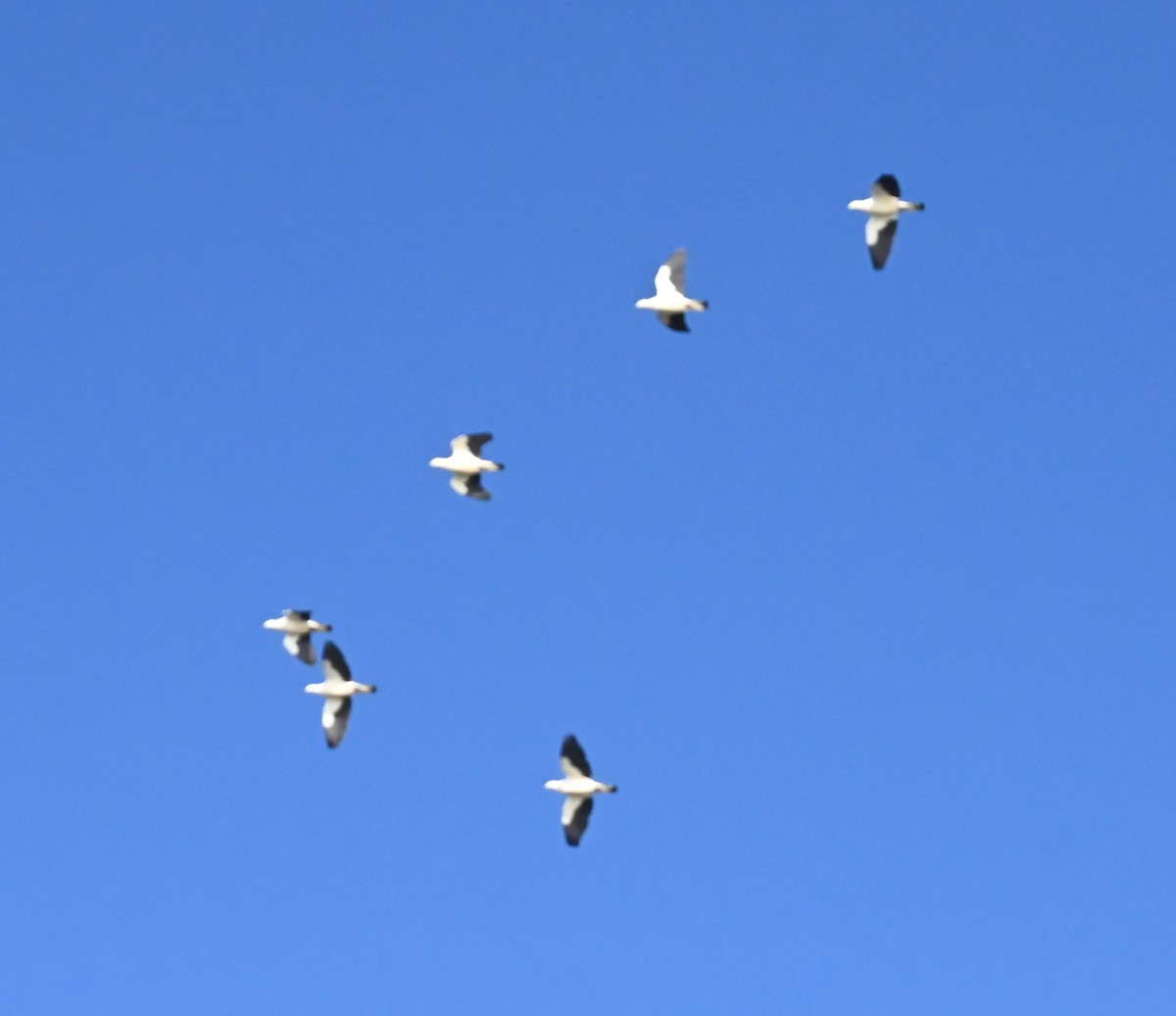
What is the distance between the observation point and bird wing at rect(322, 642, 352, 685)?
9900 cm

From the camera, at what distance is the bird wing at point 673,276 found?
9269cm

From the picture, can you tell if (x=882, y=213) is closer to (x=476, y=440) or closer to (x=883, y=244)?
(x=883, y=244)

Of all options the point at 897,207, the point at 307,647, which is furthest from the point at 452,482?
the point at 897,207

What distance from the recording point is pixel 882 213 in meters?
90.9

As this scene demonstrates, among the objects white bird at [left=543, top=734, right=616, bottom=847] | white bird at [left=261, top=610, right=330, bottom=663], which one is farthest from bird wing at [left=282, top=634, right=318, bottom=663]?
white bird at [left=543, top=734, right=616, bottom=847]

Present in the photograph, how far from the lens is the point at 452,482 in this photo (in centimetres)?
9738

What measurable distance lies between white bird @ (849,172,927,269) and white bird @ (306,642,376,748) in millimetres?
20018

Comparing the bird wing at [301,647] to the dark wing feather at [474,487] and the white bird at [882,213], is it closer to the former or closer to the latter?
the dark wing feather at [474,487]

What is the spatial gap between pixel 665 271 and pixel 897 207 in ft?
23.0

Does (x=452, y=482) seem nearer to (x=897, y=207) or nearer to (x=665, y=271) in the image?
(x=665, y=271)

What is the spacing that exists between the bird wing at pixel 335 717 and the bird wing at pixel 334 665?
1.69 feet

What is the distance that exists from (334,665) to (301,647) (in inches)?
110

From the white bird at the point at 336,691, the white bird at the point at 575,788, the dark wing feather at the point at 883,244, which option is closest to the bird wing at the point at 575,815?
the white bird at the point at 575,788

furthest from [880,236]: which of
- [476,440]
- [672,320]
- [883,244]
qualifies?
[476,440]
